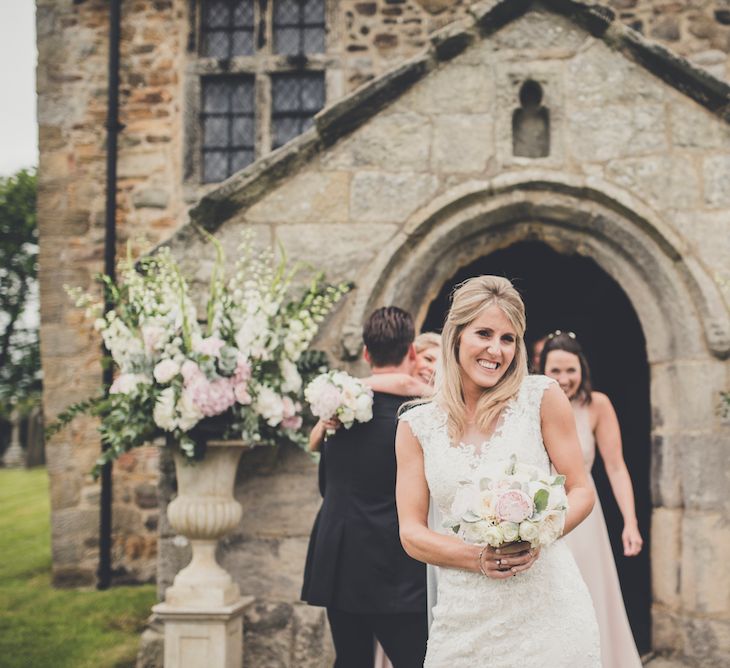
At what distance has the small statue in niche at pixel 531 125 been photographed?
4785 millimetres

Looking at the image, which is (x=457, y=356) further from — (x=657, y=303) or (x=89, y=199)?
(x=89, y=199)

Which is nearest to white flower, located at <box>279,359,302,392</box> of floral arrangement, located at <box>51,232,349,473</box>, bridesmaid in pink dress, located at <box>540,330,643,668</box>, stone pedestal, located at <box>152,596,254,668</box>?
floral arrangement, located at <box>51,232,349,473</box>

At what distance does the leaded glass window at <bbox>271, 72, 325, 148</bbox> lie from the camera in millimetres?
7875

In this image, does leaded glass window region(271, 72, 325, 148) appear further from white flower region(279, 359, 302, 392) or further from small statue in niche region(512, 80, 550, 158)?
white flower region(279, 359, 302, 392)

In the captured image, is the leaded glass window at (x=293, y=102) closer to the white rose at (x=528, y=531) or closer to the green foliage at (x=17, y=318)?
the white rose at (x=528, y=531)

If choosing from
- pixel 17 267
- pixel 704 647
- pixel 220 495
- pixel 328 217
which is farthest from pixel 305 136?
pixel 17 267

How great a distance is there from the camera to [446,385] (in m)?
2.49

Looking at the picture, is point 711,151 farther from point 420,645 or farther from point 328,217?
point 420,645

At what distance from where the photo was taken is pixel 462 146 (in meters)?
4.73

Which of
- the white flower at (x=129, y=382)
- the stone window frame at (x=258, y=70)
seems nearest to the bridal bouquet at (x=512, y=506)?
the white flower at (x=129, y=382)

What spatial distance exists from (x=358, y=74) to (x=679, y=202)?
157 inches

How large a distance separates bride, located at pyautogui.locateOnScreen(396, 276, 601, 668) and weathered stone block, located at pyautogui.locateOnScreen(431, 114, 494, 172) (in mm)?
2402

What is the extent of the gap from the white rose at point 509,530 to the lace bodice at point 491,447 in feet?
0.96

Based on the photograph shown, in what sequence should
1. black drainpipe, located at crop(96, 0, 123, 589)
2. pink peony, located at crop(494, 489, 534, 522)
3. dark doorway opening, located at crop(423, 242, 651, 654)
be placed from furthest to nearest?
black drainpipe, located at crop(96, 0, 123, 589) < dark doorway opening, located at crop(423, 242, 651, 654) < pink peony, located at crop(494, 489, 534, 522)
